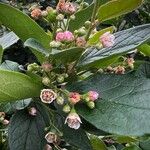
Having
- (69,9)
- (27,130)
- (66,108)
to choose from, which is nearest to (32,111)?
(27,130)

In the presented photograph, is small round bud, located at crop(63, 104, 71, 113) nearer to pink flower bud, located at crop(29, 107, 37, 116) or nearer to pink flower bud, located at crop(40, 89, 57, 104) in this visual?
pink flower bud, located at crop(40, 89, 57, 104)

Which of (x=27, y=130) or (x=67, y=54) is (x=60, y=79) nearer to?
(x=67, y=54)

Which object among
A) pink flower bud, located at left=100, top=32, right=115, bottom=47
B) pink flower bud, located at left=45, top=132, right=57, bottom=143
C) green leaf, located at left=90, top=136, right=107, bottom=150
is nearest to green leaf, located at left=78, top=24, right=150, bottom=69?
pink flower bud, located at left=100, top=32, right=115, bottom=47

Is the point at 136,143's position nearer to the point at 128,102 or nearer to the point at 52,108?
the point at 52,108

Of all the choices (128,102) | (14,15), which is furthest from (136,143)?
(14,15)

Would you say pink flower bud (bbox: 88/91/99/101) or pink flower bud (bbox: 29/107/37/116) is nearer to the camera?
pink flower bud (bbox: 88/91/99/101)

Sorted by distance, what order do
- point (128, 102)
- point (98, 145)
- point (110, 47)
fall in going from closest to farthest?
point (128, 102), point (110, 47), point (98, 145)
